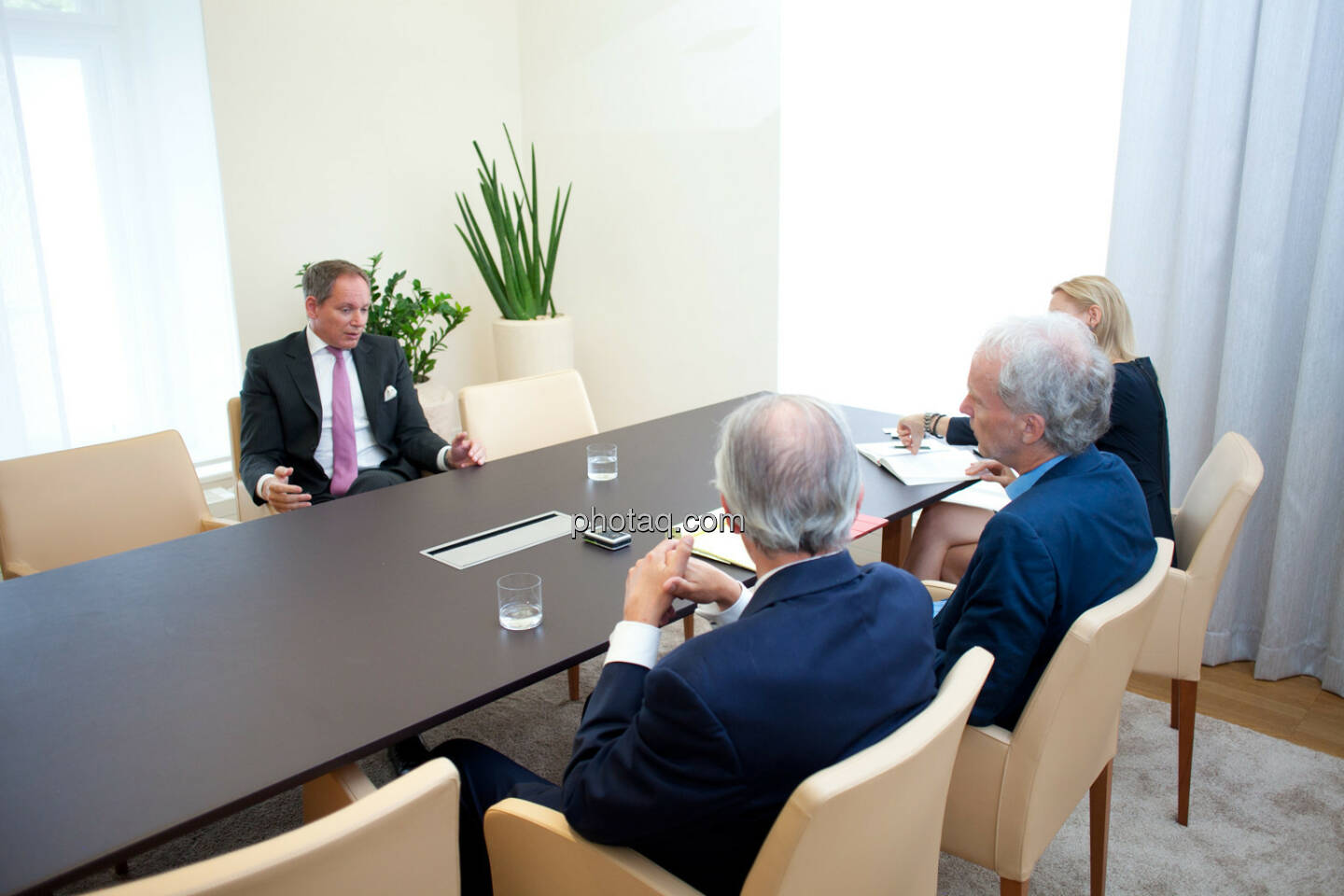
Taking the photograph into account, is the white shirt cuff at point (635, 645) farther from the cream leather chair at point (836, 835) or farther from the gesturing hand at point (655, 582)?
the cream leather chair at point (836, 835)

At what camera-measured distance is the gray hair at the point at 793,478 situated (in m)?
1.32

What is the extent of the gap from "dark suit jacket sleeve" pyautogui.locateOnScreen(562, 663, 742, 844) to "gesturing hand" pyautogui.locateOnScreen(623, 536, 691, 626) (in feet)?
0.60

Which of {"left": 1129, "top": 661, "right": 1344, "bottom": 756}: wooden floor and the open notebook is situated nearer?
the open notebook

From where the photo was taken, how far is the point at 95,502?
2.65 metres

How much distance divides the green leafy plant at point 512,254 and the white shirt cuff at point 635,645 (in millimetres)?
3742

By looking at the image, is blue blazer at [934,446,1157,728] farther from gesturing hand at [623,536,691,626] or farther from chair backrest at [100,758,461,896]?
chair backrest at [100,758,461,896]

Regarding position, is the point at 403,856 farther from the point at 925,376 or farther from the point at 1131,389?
the point at 925,376

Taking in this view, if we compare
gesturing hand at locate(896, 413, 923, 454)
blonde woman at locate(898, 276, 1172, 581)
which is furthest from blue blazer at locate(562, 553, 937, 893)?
gesturing hand at locate(896, 413, 923, 454)

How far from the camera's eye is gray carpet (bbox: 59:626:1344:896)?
7.22ft

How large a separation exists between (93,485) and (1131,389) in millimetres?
2821

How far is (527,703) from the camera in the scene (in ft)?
9.82

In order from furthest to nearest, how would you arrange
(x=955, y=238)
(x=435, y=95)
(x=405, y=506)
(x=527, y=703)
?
1. (x=435, y=95)
2. (x=955, y=238)
3. (x=527, y=703)
4. (x=405, y=506)

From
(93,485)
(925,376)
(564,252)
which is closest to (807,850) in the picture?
(93,485)

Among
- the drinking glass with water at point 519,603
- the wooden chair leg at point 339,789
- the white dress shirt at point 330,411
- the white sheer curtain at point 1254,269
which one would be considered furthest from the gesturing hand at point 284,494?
the white sheer curtain at point 1254,269
